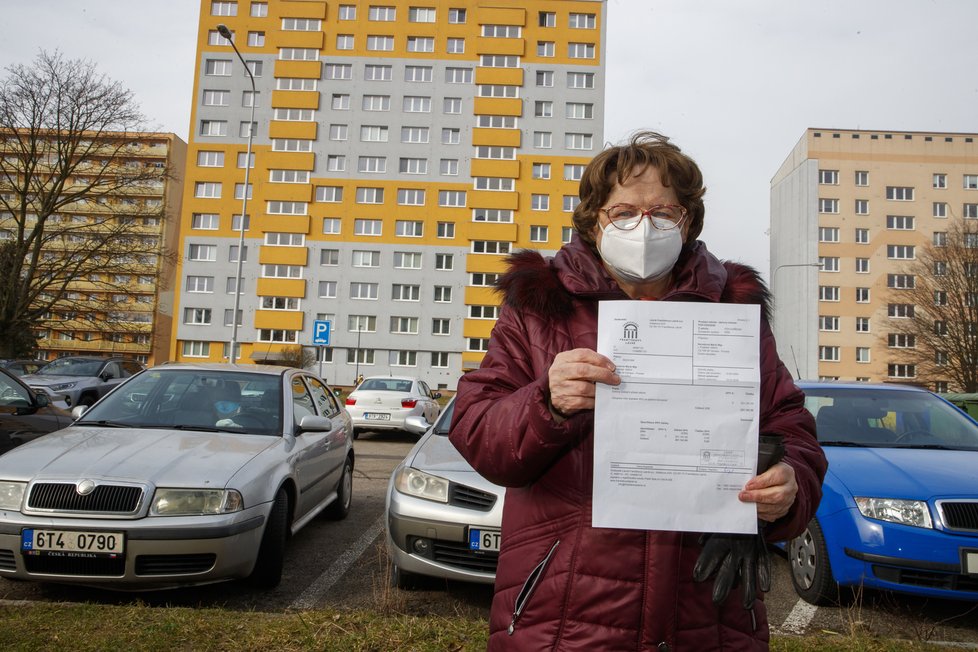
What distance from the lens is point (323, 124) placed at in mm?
57938

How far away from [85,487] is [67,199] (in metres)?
29.3

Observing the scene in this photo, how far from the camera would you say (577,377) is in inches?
60.4

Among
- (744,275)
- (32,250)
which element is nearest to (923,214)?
(32,250)

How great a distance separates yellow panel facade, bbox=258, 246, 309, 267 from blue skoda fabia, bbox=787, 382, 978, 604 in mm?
53943

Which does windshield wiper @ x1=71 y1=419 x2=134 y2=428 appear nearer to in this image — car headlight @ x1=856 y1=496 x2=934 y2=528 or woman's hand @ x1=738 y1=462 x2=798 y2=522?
woman's hand @ x1=738 y1=462 x2=798 y2=522

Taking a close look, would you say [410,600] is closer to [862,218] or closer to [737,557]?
[737,557]

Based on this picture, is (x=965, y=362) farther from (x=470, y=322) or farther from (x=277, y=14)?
(x=277, y=14)

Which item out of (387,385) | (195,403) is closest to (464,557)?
(195,403)

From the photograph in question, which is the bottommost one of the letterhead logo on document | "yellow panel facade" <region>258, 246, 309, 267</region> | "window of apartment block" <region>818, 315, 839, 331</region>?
the letterhead logo on document

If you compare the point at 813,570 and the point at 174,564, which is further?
the point at 813,570

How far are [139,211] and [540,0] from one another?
40846 millimetres

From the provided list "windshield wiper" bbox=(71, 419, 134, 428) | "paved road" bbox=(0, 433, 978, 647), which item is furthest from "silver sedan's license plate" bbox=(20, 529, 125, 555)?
"windshield wiper" bbox=(71, 419, 134, 428)

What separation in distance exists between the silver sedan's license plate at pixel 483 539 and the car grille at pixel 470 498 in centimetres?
15

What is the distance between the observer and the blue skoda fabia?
14.3 feet
